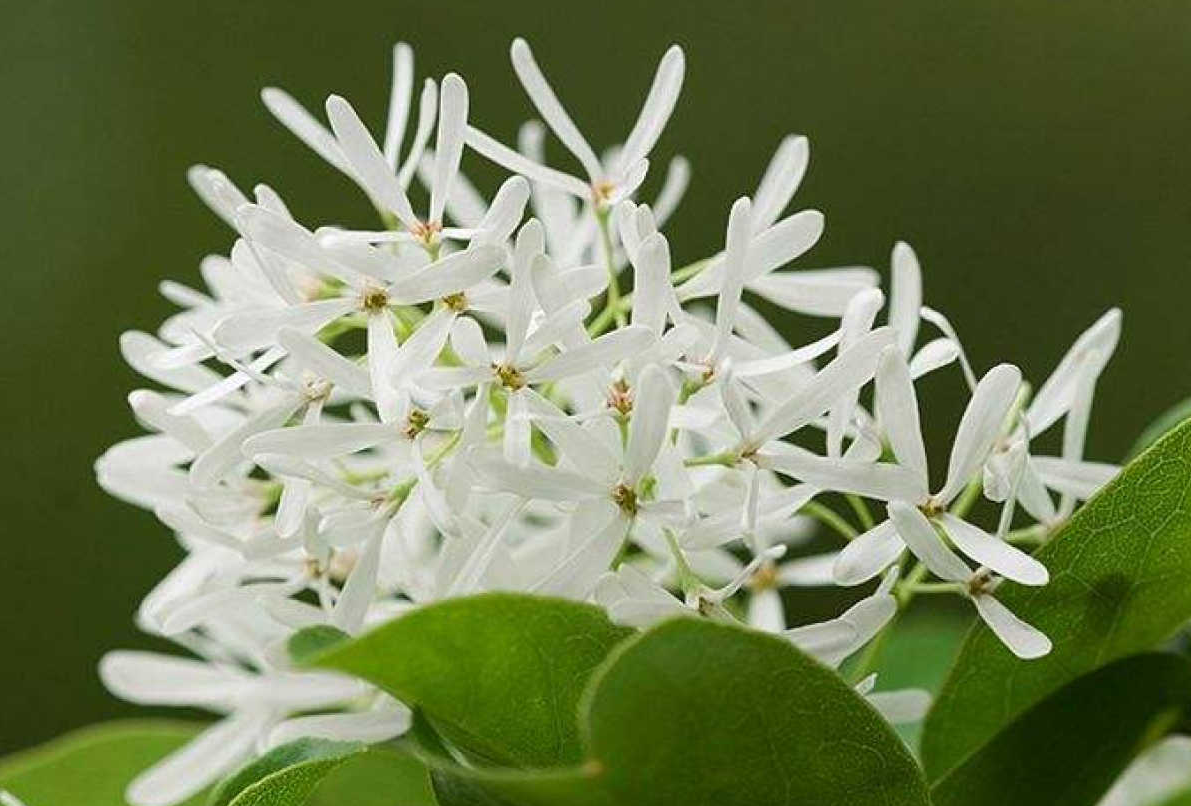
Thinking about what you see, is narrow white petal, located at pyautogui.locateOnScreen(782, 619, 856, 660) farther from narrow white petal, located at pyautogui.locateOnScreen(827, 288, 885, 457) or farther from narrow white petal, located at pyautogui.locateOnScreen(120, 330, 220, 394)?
narrow white petal, located at pyautogui.locateOnScreen(120, 330, 220, 394)

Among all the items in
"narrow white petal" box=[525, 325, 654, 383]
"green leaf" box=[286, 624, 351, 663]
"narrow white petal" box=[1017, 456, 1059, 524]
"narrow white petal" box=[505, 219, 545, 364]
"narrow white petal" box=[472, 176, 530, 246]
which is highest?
"narrow white petal" box=[472, 176, 530, 246]

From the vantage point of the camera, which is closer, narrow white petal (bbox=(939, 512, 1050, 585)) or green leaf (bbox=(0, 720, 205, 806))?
narrow white petal (bbox=(939, 512, 1050, 585))

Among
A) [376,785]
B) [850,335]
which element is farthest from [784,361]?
[376,785]

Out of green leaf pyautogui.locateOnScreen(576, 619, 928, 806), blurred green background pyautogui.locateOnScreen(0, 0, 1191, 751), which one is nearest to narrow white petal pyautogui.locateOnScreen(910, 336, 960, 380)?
green leaf pyautogui.locateOnScreen(576, 619, 928, 806)

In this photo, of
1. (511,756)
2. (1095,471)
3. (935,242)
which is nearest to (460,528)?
(511,756)

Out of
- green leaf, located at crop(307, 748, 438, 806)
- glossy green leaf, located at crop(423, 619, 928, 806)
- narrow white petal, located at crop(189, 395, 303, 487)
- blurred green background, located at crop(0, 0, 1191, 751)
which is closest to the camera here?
glossy green leaf, located at crop(423, 619, 928, 806)

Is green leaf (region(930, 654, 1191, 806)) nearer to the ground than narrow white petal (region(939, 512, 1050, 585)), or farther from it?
nearer to the ground

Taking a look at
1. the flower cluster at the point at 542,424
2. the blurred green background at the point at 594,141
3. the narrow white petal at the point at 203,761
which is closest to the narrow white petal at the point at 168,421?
the flower cluster at the point at 542,424
